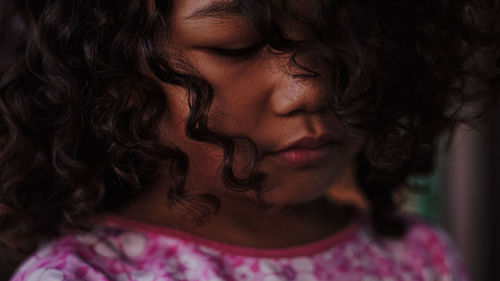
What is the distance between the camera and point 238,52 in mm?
647

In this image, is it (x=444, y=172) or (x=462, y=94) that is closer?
(x=462, y=94)

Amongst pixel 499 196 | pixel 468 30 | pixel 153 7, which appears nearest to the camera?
pixel 153 7

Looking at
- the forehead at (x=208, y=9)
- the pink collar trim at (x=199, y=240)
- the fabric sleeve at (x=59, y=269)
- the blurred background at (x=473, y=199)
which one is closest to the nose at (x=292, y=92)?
the forehead at (x=208, y=9)

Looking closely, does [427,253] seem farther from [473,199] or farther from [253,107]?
[473,199]

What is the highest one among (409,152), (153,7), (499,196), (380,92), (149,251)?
(153,7)

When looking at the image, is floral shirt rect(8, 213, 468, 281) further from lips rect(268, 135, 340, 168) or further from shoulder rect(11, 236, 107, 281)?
lips rect(268, 135, 340, 168)

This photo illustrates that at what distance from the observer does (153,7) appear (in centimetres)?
66

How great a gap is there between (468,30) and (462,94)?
0.11 m

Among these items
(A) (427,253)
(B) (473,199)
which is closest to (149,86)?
(A) (427,253)

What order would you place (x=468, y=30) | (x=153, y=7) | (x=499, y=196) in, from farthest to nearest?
(x=499, y=196) → (x=468, y=30) → (x=153, y=7)

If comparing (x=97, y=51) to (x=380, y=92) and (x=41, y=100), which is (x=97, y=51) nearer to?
(x=41, y=100)

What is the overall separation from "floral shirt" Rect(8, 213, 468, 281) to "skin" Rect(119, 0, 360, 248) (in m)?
0.02

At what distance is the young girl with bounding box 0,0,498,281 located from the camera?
646 millimetres

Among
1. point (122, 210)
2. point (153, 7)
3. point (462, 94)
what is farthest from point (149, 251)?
point (462, 94)
